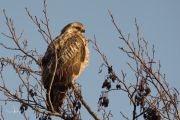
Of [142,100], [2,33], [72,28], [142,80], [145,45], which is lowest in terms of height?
[142,100]

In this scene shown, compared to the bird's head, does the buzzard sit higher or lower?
lower

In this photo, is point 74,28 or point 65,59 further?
point 74,28

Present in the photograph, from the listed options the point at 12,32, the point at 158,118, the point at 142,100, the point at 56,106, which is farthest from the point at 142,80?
the point at 12,32

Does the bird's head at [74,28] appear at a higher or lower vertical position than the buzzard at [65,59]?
higher

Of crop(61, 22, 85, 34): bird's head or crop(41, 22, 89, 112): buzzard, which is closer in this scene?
crop(41, 22, 89, 112): buzzard

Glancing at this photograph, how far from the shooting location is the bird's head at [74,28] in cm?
675

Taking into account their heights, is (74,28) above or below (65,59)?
above

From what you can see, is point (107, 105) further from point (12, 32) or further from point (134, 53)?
point (12, 32)

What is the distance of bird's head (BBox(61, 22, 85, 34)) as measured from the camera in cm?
675

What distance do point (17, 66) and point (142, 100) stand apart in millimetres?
2182

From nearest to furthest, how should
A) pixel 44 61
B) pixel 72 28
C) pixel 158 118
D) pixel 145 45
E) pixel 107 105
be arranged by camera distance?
pixel 158 118
pixel 107 105
pixel 145 45
pixel 44 61
pixel 72 28

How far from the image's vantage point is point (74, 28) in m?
6.81

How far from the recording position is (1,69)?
4.47 metres

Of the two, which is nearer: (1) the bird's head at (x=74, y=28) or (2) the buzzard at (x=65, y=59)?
(2) the buzzard at (x=65, y=59)
